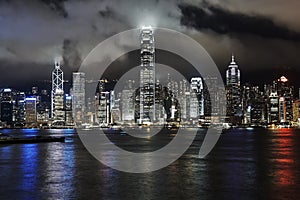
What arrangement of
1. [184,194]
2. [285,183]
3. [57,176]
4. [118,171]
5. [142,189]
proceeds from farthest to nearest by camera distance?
[118,171] < [57,176] < [285,183] < [142,189] < [184,194]

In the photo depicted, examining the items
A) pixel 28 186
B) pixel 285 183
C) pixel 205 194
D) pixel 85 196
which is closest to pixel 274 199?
pixel 205 194

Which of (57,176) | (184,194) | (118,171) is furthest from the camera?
(118,171)

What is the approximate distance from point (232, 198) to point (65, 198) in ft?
27.0

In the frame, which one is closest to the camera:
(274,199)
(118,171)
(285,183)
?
(274,199)

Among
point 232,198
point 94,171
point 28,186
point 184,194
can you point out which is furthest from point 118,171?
point 232,198

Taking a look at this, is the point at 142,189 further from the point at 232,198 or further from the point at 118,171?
the point at 118,171

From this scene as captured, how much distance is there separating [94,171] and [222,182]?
1077 cm

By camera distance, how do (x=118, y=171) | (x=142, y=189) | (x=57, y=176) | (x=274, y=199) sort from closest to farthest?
1. (x=274, y=199)
2. (x=142, y=189)
3. (x=57, y=176)
4. (x=118, y=171)

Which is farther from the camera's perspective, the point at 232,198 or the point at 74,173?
the point at 74,173

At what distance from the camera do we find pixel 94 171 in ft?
111

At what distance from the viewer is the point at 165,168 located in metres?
35.6

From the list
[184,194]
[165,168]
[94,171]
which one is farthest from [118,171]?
[184,194]

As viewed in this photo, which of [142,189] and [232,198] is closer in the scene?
[232,198]

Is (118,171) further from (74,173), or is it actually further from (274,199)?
(274,199)
